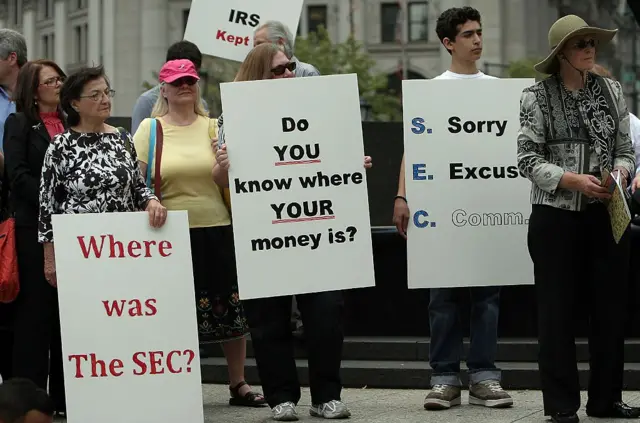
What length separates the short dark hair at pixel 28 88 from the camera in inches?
307

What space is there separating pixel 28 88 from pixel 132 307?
1.50 meters

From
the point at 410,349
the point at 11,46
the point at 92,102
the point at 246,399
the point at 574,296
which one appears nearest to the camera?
the point at 574,296

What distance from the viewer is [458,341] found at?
8.05m

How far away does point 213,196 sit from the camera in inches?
316

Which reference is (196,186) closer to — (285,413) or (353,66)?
(285,413)

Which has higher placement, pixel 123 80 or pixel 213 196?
pixel 123 80

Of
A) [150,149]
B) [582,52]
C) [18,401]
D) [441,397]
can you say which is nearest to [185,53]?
[150,149]

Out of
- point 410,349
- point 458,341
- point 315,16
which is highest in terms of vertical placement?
point 315,16

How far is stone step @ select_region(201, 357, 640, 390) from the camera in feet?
29.0

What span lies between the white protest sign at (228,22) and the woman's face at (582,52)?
3.94m

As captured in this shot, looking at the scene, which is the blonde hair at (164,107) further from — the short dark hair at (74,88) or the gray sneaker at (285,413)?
the gray sneaker at (285,413)

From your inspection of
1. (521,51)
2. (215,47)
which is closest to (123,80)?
(521,51)

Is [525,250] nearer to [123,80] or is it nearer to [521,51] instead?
[521,51]

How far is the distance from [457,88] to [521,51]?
71618 millimetres
